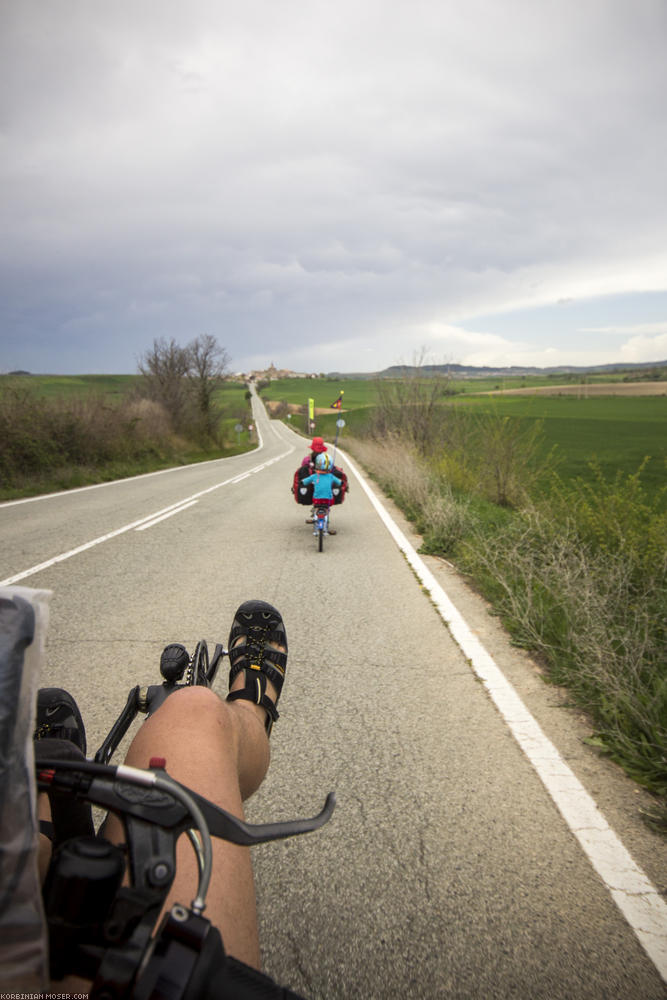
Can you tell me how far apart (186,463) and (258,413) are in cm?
8907

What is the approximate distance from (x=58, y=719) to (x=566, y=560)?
3893 mm

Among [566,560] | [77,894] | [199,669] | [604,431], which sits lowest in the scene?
[604,431]

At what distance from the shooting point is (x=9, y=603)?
86 cm

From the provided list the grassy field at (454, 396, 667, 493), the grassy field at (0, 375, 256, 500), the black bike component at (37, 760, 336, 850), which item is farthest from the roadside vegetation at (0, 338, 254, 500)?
the black bike component at (37, 760, 336, 850)

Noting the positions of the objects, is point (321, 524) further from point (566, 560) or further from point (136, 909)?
point (136, 909)

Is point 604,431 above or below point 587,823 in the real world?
below

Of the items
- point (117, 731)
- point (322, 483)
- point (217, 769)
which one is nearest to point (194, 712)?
point (217, 769)

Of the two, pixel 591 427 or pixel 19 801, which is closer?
pixel 19 801

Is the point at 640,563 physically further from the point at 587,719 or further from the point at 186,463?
the point at 186,463

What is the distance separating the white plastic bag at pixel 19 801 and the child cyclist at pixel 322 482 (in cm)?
690

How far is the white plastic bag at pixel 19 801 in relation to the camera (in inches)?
31.6

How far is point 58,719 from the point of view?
1814mm

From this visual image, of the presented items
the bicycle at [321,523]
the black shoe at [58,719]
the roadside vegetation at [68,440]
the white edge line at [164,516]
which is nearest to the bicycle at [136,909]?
the black shoe at [58,719]

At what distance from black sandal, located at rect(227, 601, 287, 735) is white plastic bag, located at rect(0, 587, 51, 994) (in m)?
1.26
